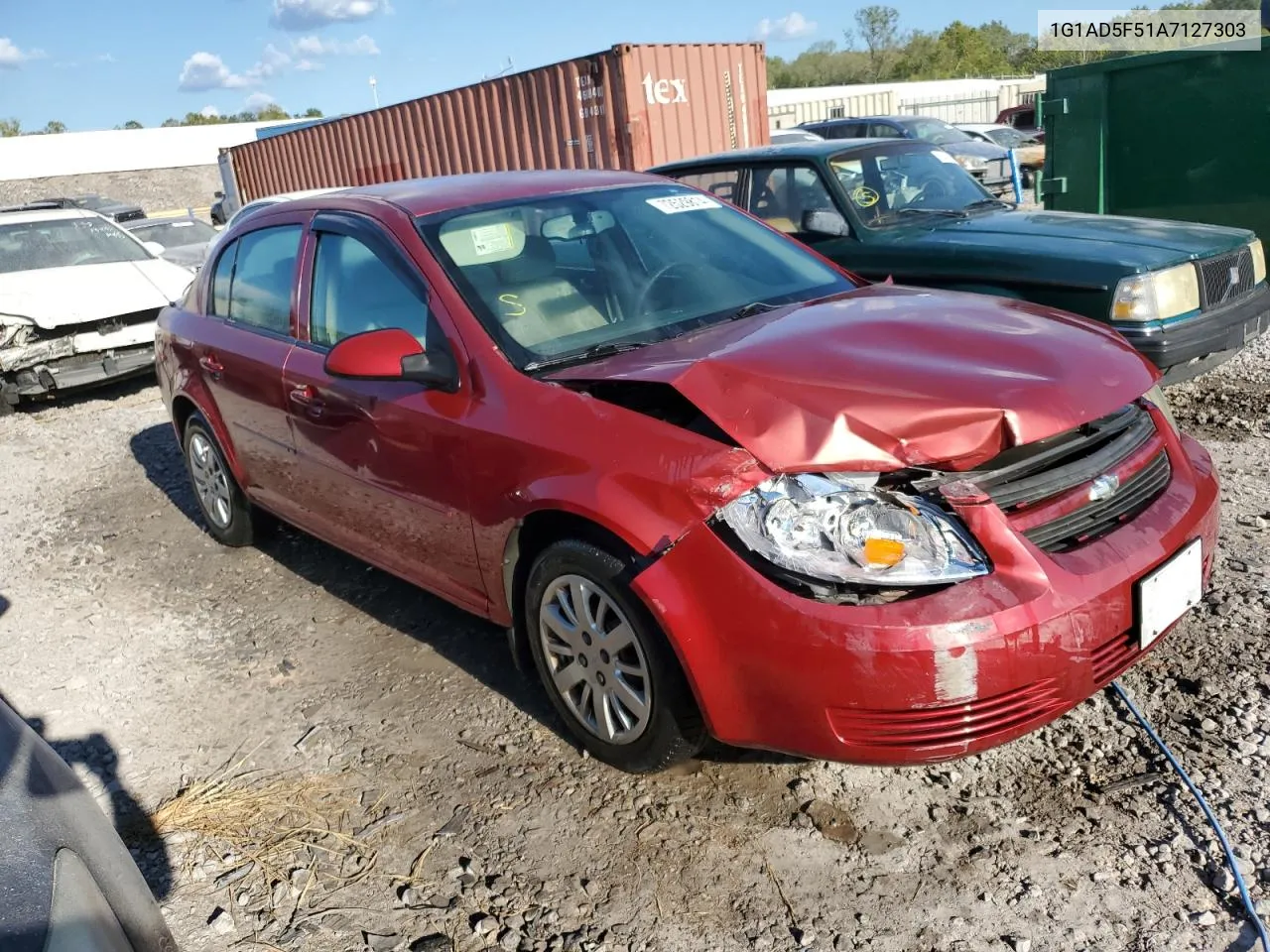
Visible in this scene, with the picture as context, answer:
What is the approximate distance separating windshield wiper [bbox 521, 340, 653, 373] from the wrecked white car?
22.7ft

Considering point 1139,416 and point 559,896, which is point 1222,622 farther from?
point 559,896

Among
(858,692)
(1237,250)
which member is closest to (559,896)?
(858,692)

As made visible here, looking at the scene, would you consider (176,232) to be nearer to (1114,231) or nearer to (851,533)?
(1114,231)

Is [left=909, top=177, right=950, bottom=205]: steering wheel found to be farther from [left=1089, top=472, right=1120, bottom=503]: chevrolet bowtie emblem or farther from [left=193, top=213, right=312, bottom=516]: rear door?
[left=1089, top=472, right=1120, bottom=503]: chevrolet bowtie emblem

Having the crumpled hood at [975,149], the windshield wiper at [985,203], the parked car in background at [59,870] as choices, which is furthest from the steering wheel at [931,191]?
the crumpled hood at [975,149]

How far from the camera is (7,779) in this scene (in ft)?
5.44

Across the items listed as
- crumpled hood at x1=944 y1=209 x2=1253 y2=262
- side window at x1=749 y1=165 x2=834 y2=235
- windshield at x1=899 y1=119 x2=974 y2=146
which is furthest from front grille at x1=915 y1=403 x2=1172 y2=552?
windshield at x1=899 y1=119 x2=974 y2=146

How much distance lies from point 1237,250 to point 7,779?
5.80 metres

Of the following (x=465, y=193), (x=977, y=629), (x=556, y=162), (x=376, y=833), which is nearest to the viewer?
(x=977, y=629)

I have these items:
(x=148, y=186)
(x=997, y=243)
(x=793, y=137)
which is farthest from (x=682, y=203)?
(x=148, y=186)

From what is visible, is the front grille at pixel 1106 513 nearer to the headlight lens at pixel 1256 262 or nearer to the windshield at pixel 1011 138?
the headlight lens at pixel 1256 262

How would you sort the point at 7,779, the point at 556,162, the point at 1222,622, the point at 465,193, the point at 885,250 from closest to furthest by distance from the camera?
the point at 7,779, the point at 1222,622, the point at 465,193, the point at 885,250, the point at 556,162

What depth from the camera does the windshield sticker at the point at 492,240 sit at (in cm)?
347

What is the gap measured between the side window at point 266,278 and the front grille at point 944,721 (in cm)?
277
